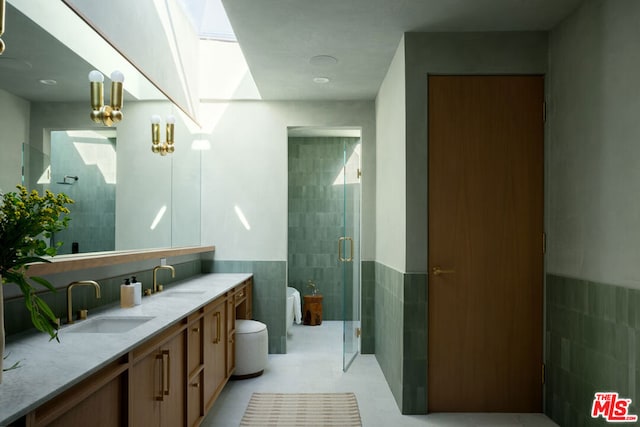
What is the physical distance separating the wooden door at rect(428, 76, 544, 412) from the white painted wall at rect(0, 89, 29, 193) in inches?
95.4

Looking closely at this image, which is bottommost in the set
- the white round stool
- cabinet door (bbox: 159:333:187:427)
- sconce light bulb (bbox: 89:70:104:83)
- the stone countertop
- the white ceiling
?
the white round stool

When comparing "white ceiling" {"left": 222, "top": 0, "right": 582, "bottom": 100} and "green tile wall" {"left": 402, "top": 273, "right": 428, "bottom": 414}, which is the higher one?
"white ceiling" {"left": 222, "top": 0, "right": 582, "bottom": 100}

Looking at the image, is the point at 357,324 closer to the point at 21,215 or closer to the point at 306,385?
the point at 306,385

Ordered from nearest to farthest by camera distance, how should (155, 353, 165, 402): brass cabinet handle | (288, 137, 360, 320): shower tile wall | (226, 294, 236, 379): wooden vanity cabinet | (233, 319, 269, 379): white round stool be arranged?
Answer: 1. (155, 353, 165, 402): brass cabinet handle
2. (226, 294, 236, 379): wooden vanity cabinet
3. (233, 319, 269, 379): white round stool
4. (288, 137, 360, 320): shower tile wall

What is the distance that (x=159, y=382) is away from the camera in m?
2.13

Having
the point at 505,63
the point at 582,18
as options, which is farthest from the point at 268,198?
the point at 582,18

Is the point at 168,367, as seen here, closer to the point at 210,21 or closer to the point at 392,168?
the point at 392,168

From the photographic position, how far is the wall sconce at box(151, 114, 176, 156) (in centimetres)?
351

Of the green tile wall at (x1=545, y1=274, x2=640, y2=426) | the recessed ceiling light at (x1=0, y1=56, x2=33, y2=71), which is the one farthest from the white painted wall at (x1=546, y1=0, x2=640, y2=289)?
the recessed ceiling light at (x1=0, y1=56, x2=33, y2=71)

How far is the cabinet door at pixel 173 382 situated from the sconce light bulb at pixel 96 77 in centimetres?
142

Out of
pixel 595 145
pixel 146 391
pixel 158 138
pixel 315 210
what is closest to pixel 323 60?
pixel 158 138

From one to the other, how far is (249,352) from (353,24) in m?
2.72

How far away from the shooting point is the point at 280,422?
124 inches

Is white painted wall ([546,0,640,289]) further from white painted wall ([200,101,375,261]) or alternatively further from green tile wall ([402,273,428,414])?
white painted wall ([200,101,375,261])
